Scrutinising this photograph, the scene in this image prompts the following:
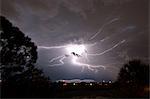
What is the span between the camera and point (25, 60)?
1065 inches

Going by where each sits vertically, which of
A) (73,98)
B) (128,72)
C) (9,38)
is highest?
(9,38)

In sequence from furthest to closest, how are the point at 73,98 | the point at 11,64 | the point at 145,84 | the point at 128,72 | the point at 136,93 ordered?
the point at 128,72, the point at 145,84, the point at 136,93, the point at 11,64, the point at 73,98

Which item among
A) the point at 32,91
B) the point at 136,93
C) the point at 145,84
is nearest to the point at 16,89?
the point at 32,91

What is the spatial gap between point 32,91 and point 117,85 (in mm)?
15337

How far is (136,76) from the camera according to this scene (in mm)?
35875

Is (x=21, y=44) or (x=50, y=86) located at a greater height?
(x=21, y=44)

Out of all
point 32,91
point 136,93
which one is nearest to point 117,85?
point 136,93

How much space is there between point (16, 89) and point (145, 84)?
15751 millimetres

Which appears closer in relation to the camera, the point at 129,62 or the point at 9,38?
the point at 9,38

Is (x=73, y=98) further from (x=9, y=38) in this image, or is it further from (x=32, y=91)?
(x=9, y=38)

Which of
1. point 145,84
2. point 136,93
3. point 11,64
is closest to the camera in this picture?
point 11,64

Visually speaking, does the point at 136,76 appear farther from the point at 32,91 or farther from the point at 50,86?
the point at 32,91

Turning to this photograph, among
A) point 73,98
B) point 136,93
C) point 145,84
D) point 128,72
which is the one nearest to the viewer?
point 73,98

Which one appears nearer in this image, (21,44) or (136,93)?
(21,44)
